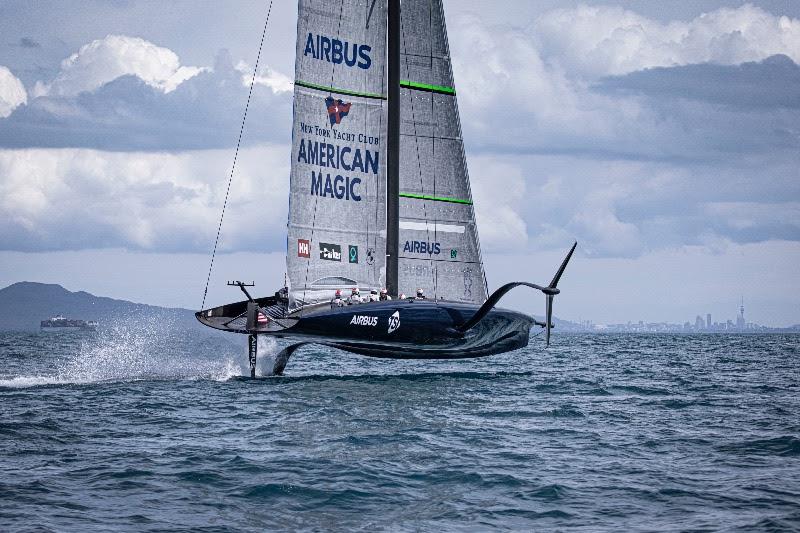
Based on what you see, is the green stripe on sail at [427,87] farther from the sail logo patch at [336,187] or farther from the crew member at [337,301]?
the crew member at [337,301]

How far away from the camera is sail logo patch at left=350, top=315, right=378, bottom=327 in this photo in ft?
86.9

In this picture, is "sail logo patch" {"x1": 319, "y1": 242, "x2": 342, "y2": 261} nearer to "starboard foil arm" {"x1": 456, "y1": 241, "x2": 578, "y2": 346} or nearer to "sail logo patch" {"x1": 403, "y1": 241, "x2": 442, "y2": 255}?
"sail logo patch" {"x1": 403, "y1": 241, "x2": 442, "y2": 255}

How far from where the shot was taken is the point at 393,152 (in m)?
30.2

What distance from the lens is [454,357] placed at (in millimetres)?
29266

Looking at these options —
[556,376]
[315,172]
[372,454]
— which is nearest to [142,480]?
[372,454]

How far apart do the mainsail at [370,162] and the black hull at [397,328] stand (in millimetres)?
1833

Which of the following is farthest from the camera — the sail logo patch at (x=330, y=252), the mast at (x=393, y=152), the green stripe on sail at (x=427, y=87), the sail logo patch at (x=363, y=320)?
the green stripe on sail at (x=427, y=87)

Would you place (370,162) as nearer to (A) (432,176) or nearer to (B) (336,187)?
(B) (336,187)

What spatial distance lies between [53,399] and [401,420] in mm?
9078

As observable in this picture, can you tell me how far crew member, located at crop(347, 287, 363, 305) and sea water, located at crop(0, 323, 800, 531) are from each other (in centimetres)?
238

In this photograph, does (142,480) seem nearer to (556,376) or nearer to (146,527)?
(146,527)

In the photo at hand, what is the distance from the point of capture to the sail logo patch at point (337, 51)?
95.1ft

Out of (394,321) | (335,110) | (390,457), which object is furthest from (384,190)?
(390,457)

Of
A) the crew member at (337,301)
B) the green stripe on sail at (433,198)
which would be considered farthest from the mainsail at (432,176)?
the crew member at (337,301)
